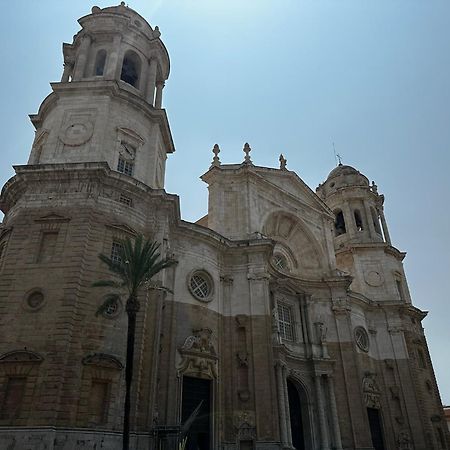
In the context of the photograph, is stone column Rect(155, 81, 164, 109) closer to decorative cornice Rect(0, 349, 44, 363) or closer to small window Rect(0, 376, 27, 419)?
decorative cornice Rect(0, 349, 44, 363)

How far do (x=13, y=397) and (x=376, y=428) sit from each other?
83.5 ft

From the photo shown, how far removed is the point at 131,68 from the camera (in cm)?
2995

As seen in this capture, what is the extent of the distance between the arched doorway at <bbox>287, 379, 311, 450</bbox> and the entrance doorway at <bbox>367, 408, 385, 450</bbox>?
6307mm

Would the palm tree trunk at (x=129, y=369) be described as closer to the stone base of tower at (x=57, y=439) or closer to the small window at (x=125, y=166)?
the stone base of tower at (x=57, y=439)

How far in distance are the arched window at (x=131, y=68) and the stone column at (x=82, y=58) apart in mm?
2503

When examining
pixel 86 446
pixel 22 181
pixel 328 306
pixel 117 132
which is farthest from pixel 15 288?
pixel 328 306

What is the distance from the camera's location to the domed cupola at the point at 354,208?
42.2 m

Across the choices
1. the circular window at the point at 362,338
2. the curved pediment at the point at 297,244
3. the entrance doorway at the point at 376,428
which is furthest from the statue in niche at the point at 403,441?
the curved pediment at the point at 297,244

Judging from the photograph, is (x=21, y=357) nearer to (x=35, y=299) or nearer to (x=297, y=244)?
(x=35, y=299)

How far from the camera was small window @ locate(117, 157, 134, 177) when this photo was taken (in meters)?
24.5

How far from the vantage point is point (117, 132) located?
24844 mm

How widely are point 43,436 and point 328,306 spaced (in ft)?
72.9

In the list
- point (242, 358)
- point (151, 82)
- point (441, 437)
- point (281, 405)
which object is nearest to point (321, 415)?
point (281, 405)

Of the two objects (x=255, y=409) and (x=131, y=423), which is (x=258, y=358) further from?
(x=131, y=423)
